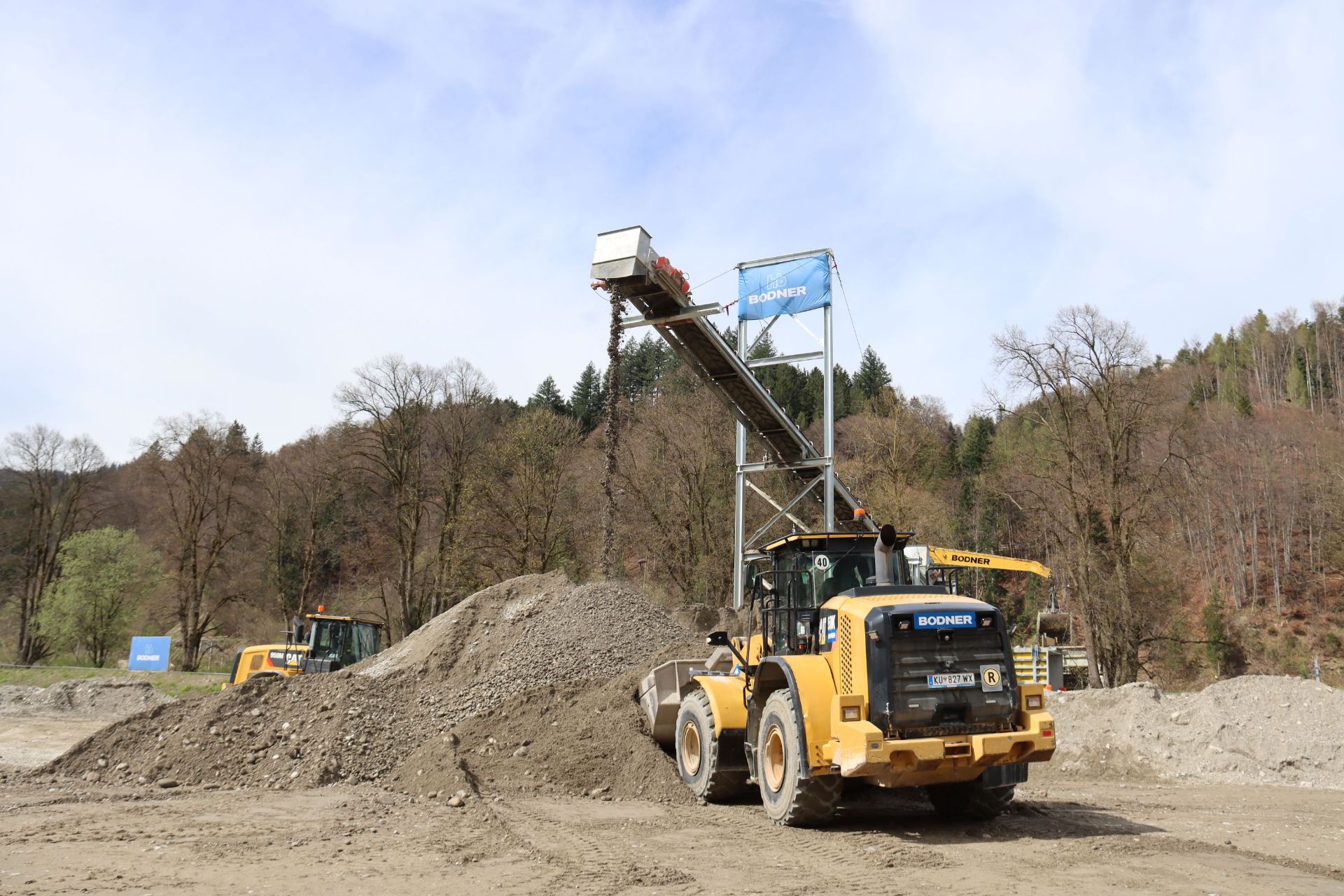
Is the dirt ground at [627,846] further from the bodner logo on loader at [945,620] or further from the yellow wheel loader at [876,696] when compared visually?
the bodner logo on loader at [945,620]

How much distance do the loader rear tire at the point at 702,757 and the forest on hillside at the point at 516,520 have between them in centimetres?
1631

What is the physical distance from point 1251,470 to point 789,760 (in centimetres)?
4642

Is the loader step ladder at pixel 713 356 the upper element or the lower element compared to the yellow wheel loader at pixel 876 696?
upper

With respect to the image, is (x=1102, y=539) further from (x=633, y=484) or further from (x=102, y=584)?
(x=102, y=584)

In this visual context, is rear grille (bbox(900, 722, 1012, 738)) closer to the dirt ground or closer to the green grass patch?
the dirt ground

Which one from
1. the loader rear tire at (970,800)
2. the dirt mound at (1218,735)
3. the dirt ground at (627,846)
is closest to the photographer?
the dirt ground at (627,846)

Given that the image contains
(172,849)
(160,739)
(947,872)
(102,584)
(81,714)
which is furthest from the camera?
(102,584)

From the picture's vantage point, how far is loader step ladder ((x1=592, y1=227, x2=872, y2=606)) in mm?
13547

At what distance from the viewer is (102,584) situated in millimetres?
34625

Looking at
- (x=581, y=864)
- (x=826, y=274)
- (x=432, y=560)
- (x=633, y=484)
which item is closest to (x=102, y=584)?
(x=432, y=560)

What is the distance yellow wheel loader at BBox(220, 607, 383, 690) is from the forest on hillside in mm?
10393

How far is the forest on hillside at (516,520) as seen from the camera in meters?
30.8

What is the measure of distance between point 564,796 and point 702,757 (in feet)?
5.51

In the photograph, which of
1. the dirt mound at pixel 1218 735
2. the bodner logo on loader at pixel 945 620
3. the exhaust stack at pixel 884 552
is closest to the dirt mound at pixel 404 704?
the exhaust stack at pixel 884 552
